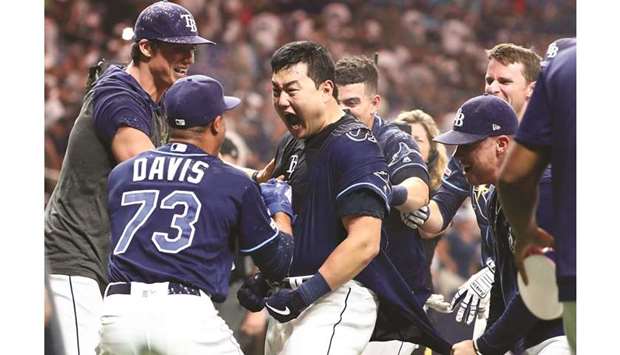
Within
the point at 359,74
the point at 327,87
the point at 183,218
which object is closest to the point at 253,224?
the point at 183,218

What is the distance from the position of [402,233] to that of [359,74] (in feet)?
1.95

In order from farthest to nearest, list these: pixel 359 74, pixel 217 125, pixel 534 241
Result: pixel 359 74 < pixel 217 125 < pixel 534 241

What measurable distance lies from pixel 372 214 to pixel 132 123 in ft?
2.24

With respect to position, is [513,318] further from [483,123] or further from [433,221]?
[433,221]

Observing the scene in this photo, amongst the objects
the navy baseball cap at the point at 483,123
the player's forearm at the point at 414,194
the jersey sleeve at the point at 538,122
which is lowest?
the player's forearm at the point at 414,194

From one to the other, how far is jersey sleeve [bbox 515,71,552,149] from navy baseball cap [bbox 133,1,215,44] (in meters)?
1.24

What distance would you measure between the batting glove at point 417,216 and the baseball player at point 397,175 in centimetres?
4

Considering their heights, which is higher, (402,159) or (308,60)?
(308,60)

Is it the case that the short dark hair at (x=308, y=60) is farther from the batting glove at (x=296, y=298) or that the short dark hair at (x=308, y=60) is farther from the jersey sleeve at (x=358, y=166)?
the batting glove at (x=296, y=298)

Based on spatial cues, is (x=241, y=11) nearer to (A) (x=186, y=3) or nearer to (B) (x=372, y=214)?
(A) (x=186, y=3)

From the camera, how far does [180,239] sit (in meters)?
2.58

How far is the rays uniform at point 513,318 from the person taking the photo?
2.73m

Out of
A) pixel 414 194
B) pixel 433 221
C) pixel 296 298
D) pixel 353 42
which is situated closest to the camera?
pixel 296 298

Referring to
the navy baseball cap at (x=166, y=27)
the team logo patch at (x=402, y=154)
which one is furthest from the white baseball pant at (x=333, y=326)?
the navy baseball cap at (x=166, y=27)
